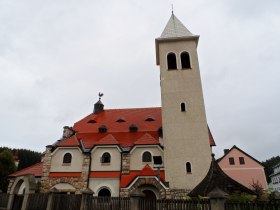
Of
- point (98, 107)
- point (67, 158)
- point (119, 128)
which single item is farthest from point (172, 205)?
point (98, 107)

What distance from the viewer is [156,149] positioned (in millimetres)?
20953

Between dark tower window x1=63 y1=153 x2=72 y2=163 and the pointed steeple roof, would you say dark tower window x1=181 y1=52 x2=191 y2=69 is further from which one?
dark tower window x1=63 y1=153 x2=72 y2=163

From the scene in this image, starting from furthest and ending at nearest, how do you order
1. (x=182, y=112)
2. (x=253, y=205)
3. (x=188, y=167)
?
(x=182, y=112) → (x=188, y=167) → (x=253, y=205)

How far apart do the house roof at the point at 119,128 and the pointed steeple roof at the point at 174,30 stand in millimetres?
8593

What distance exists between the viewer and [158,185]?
57.4ft

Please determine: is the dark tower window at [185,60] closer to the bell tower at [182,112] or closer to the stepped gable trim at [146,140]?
the bell tower at [182,112]

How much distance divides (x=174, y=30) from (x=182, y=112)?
10.0 m

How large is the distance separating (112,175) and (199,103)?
10.3 m

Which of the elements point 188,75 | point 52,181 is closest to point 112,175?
point 52,181

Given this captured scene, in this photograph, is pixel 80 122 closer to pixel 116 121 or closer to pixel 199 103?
pixel 116 121

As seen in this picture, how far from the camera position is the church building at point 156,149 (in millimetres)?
18750

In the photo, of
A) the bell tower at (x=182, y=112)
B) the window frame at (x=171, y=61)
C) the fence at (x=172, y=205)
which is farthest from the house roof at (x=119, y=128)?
the fence at (x=172, y=205)

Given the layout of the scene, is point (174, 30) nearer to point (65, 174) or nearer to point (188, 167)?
point (188, 167)

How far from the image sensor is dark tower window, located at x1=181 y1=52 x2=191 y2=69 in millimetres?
23100
